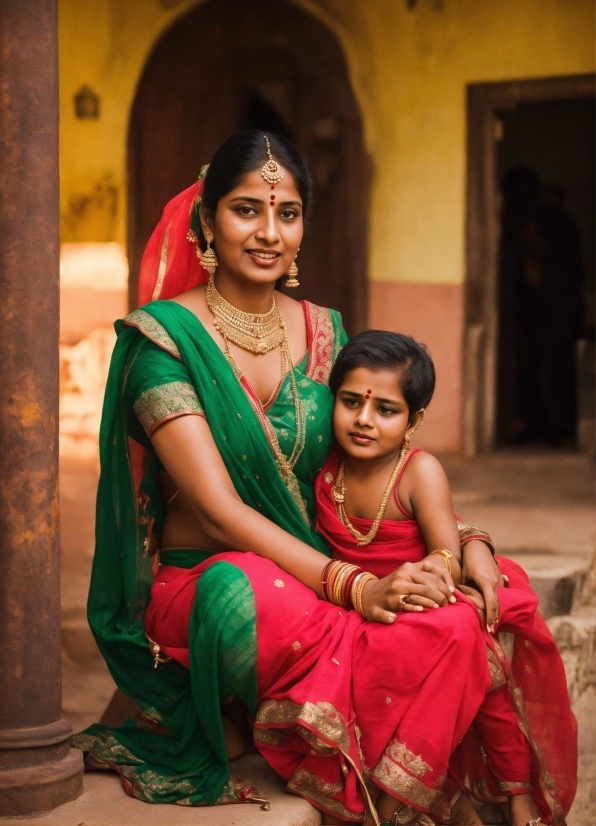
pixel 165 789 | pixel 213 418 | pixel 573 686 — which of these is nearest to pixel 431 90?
pixel 573 686

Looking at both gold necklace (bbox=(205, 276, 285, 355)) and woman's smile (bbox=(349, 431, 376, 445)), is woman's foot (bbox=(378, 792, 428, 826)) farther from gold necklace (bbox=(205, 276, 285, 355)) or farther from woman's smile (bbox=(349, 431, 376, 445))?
gold necklace (bbox=(205, 276, 285, 355))

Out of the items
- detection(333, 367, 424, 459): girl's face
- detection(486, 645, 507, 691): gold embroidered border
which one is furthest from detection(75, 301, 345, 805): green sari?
detection(486, 645, 507, 691): gold embroidered border

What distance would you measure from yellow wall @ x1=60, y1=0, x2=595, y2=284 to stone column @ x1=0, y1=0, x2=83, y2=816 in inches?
184

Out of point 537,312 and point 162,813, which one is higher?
point 537,312

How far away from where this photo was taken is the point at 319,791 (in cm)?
270

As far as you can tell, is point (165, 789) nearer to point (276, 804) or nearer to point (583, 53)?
point (276, 804)

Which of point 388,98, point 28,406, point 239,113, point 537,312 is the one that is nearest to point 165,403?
point 28,406

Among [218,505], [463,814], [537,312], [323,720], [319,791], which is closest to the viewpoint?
[323,720]

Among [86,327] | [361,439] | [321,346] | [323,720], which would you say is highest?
[86,327]

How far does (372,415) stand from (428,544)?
1.19 ft

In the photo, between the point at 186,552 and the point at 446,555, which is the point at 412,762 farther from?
the point at 186,552

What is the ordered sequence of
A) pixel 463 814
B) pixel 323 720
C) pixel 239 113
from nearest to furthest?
pixel 323 720 < pixel 463 814 < pixel 239 113

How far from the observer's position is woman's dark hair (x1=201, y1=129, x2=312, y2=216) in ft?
9.83

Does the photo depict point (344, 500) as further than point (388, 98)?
No
